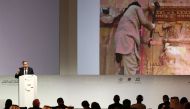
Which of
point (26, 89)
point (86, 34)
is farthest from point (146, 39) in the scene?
point (26, 89)

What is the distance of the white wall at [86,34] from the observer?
13.0m

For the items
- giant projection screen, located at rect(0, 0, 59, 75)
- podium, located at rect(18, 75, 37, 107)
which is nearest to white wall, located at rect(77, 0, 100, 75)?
giant projection screen, located at rect(0, 0, 59, 75)

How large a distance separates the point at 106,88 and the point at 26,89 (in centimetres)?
283

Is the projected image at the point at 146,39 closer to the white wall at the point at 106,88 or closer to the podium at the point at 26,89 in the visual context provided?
the white wall at the point at 106,88

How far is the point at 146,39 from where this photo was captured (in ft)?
44.4

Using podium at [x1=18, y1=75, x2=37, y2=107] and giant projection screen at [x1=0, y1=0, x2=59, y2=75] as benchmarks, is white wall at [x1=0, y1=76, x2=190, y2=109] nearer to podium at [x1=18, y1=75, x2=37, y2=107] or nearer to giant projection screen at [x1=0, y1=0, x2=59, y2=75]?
giant projection screen at [x1=0, y1=0, x2=59, y2=75]

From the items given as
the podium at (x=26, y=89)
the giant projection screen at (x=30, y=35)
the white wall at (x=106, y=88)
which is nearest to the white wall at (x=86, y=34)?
the white wall at (x=106, y=88)

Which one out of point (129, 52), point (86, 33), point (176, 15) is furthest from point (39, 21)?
point (176, 15)

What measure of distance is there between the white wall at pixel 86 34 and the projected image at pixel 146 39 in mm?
310

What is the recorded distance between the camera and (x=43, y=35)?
42.2 ft

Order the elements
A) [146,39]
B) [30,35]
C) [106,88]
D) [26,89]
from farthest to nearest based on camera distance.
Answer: [146,39], [106,88], [30,35], [26,89]

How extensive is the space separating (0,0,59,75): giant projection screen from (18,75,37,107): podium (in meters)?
2.03

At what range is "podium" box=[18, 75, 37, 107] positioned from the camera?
1070 cm

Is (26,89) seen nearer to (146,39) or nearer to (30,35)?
(30,35)
